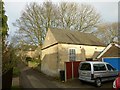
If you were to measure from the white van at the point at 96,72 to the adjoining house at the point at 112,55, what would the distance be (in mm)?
3388

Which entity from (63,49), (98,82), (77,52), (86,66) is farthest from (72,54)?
(98,82)

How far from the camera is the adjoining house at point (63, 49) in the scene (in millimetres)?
21672

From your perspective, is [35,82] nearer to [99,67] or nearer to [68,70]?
[68,70]

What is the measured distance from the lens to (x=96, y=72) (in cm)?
1430

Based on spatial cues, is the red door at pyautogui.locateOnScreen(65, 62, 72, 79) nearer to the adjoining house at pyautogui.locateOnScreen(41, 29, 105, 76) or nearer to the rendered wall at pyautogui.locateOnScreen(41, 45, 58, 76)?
the adjoining house at pyautogui.locateOnScreen(41, 29, 105, 76)

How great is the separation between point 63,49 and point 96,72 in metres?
8.14

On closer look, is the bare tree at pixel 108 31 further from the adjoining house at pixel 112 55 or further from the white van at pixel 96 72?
the white van at pixel 96 72

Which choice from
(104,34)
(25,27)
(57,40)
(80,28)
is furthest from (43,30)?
(104,34)

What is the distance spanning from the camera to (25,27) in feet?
106

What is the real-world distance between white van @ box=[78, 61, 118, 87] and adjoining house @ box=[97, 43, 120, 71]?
3.39 meters

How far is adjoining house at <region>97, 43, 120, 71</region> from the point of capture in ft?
61.5

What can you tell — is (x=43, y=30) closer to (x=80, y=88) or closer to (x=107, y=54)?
(x=107, y=54)

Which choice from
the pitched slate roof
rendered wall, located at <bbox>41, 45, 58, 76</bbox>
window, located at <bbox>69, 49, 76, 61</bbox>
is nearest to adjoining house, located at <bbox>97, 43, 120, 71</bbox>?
window, located at <bbox>69, 49, 76, 61</bbox>

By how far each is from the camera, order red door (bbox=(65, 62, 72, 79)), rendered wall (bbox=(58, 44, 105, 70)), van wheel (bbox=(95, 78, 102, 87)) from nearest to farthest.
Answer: van wheel (bbox=(95, 78, 102, 87))
red door (bbox=(65, 62, 72, 79))
rendered wall (bbox=(58, 44, 105, 70))
